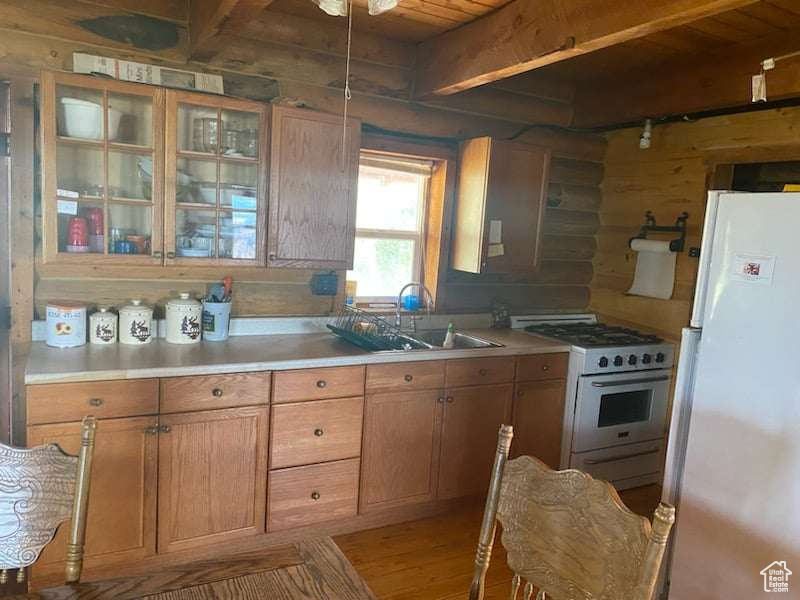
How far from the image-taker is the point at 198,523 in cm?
236

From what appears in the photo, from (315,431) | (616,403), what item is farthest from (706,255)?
(315,431)

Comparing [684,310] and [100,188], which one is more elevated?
[100,188]

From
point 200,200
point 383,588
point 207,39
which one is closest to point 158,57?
point 207,39

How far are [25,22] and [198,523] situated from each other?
6.98ft

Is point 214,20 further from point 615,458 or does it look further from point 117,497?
point 615,458

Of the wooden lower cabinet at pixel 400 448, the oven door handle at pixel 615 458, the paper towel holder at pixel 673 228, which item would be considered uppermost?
the paper towel holder at pixel 673 228

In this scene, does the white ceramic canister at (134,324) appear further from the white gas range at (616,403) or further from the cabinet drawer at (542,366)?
the white gas range at (616,403)

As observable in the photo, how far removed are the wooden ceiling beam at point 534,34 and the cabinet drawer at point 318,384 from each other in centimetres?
144

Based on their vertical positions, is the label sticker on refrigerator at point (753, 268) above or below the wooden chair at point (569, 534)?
above

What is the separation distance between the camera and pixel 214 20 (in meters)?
2.17

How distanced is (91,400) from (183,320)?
23.0 inches

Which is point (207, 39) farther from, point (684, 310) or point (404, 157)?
point (684, 310)

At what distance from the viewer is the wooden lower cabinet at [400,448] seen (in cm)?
271

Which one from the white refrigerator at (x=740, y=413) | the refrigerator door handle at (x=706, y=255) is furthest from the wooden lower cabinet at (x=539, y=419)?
the refrigerator door handle at (x=706, y=255)
